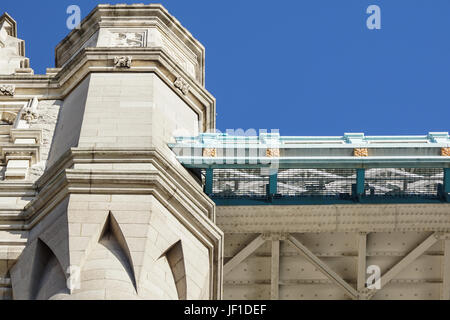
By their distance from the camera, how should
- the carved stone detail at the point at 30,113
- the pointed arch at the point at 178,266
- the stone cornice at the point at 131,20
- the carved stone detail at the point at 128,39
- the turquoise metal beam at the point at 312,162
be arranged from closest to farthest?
the pointed arch at the point at 178,266, the turquoise metal beam at the point at 312,162, the carved stone detail at the point at 30,113, the carved stone detail at the point at 128,39, the stone cornice at the point at 131,20

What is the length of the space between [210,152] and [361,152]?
9.94ft

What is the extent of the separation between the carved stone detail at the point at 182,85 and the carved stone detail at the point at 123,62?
1.13m

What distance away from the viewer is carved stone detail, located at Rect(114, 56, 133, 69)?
2488 centimetres

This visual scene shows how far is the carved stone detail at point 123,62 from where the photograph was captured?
24875 mm

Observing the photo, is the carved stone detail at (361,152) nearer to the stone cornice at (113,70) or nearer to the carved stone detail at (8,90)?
the stone cornice at (113,70)

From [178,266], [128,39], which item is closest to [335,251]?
[178,266]

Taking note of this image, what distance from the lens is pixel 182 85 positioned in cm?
2509

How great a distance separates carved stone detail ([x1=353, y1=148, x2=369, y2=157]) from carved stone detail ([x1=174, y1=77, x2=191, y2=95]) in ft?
15.1

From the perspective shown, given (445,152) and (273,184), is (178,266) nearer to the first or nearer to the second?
(273,184)

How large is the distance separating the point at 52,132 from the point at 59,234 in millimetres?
5283

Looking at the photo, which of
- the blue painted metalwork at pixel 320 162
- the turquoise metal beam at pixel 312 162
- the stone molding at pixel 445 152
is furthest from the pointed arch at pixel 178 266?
the stone molding at pixel 445 152
